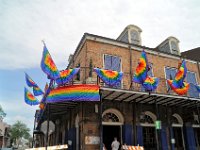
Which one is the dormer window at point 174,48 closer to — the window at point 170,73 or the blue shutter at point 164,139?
the window at point 170,73

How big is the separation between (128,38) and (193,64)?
6559mm

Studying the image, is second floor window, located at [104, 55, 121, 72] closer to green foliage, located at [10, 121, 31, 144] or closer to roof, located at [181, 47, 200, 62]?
roof, located at [181, 47, 200, 62]

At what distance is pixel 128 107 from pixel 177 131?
4586 millimetres

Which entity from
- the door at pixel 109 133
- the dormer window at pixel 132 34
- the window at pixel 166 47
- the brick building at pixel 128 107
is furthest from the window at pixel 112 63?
the window at pixel 166 47

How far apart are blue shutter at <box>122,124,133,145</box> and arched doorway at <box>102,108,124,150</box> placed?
363 millimetres

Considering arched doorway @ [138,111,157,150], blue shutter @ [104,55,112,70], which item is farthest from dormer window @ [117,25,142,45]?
arched doorway @ [138,111,157,150]

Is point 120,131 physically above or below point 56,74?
below

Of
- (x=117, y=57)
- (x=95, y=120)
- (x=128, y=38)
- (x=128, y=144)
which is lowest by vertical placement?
(x=128, y=144)

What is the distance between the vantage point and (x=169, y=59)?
16.1 meters

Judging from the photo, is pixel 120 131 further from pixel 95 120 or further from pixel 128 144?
pixel 95 120

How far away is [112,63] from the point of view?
1356 centimetres

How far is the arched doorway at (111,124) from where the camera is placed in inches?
481

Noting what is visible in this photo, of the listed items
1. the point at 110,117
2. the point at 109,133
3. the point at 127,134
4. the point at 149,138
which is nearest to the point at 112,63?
the point at 110,117

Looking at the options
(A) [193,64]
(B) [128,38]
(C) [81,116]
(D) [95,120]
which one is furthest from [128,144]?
(A) [193,64]
